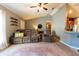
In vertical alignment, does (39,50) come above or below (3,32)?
below

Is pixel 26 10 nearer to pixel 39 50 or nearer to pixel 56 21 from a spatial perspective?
pixel 56 21

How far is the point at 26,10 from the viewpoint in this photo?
192 centimetres

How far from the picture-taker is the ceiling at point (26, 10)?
6.01 feet

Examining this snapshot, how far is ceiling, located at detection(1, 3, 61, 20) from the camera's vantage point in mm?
1831

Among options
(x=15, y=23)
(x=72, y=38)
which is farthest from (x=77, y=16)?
(x=15, y=23)

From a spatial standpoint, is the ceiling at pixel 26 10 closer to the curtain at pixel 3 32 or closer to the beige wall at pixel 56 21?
the beige wall at pixel 56 21

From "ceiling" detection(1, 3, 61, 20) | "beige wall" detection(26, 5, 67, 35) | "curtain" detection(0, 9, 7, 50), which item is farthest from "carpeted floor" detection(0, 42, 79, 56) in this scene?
"ceiling" detection(1, 3, 61, 20)

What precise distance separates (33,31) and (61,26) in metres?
0.49

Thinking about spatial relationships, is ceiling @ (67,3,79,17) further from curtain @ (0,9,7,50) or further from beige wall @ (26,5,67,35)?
curtain @ (0,9,7,50)

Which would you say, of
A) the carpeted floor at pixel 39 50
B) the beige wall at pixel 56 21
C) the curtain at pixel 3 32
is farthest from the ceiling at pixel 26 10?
the carpeted floor at pixel 39 50

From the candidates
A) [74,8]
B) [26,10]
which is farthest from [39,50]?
[74,8]

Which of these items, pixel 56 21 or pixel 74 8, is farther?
pixel 56 21

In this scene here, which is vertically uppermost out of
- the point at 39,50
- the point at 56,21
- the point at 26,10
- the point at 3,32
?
the point at 26,10

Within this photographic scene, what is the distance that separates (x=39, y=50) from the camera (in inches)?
75.4
